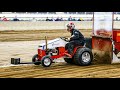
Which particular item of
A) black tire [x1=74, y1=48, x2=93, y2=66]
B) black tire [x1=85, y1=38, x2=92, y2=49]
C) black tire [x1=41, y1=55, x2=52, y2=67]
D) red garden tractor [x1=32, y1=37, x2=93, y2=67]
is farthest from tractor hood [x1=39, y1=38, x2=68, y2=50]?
black tire [x1=85, y1=38, x2=92, y2=49]

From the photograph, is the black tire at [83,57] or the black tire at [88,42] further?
the black tire at [88,42]

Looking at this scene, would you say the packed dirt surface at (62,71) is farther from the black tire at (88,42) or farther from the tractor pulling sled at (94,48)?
the black tire at (88,42)

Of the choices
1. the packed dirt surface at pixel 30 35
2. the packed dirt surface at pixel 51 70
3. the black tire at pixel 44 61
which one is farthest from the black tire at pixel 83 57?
the packed dirt surface at pixel 30 35

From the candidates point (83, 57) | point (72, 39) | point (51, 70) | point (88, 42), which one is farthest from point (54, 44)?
point (88, 42)

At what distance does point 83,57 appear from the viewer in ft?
31.8

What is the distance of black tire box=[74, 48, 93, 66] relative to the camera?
957 centimetres

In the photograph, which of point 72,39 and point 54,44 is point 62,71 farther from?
point 72,39

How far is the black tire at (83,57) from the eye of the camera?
377 inches

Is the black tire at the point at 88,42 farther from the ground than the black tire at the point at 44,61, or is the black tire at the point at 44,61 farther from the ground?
the black tire at the point at 88,42
